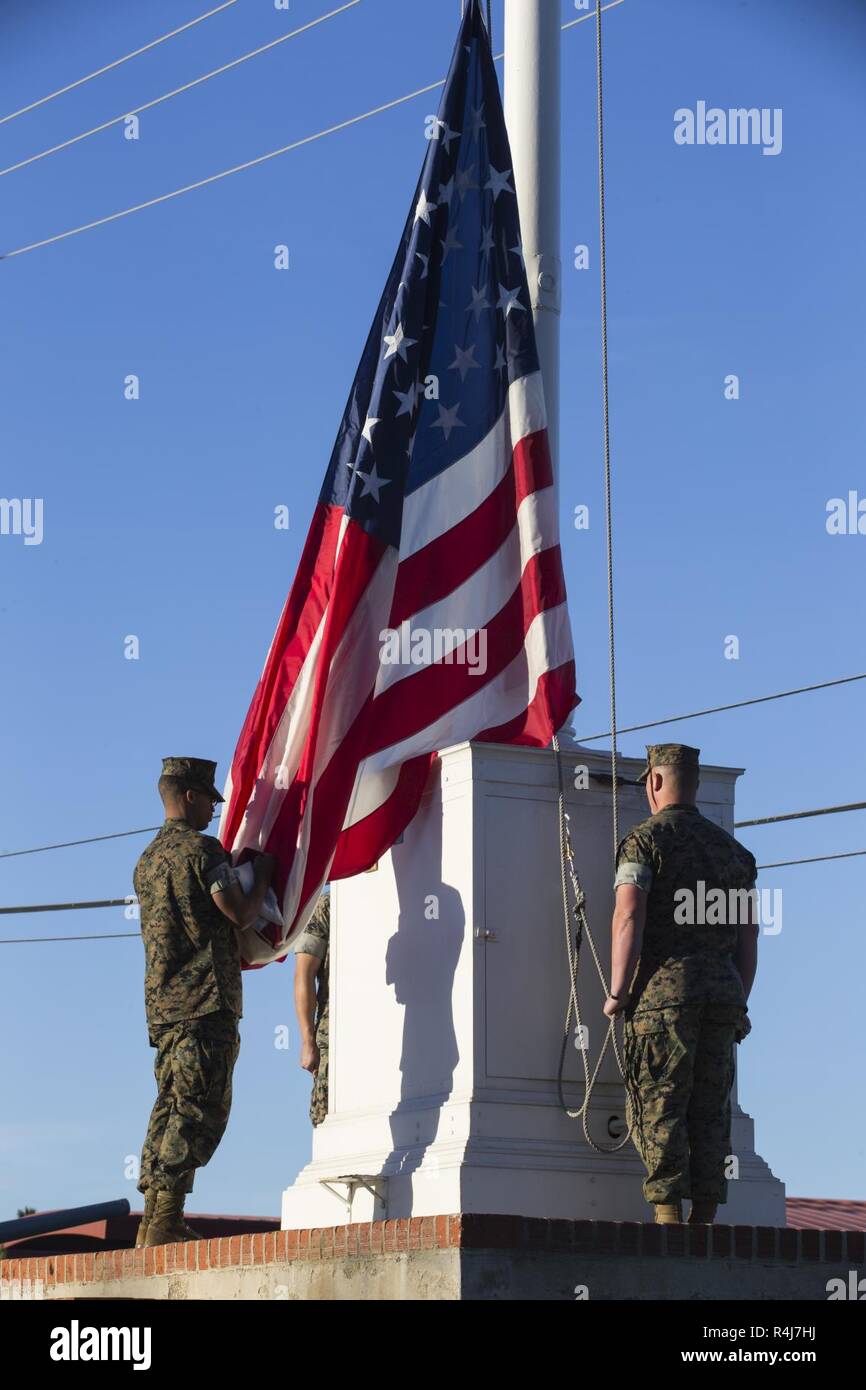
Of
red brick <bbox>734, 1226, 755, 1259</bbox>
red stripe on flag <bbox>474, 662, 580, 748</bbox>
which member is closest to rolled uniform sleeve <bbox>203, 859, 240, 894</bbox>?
red stripe on flag <bbox>474, 662, 580, 748</bbox>

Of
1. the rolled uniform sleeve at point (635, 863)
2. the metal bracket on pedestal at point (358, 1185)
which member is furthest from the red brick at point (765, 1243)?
the metal bracket on pedestal at point (358, 1185)

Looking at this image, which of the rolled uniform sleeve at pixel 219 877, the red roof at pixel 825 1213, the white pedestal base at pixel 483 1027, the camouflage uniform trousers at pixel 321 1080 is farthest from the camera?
the red roof at pixel 825 1213

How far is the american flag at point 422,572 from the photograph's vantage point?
9078 mm

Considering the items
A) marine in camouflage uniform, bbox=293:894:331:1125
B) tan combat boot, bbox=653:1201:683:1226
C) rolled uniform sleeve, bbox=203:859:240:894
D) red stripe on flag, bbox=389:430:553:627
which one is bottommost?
tan combat boot, bbox=653:1201:683:1226

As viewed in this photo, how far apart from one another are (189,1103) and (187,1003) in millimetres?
390

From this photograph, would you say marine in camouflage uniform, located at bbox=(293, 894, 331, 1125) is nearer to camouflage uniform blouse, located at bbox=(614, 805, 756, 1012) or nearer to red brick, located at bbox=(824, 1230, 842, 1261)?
camouflage uniform blouse, located at bbox=(614, 805, 756, 1012)

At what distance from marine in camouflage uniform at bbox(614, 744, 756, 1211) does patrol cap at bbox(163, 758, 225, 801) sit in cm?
183

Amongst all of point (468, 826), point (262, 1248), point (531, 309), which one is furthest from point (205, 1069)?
point (531, 309)

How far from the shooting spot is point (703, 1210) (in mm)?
7973

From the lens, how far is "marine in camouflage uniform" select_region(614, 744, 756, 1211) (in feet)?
26.1

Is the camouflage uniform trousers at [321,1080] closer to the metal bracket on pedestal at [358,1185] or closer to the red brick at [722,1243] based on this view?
the metal bracket on pedestal at [358,1185]

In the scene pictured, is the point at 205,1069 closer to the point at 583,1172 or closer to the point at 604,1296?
the point at 583,1172

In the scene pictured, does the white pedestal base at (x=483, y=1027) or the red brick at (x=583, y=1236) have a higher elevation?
the white pedestal base at (x=483, y=1027)

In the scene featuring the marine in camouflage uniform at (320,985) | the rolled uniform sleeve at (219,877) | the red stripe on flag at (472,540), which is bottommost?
the marine in camouflage uniform at (320,985)
